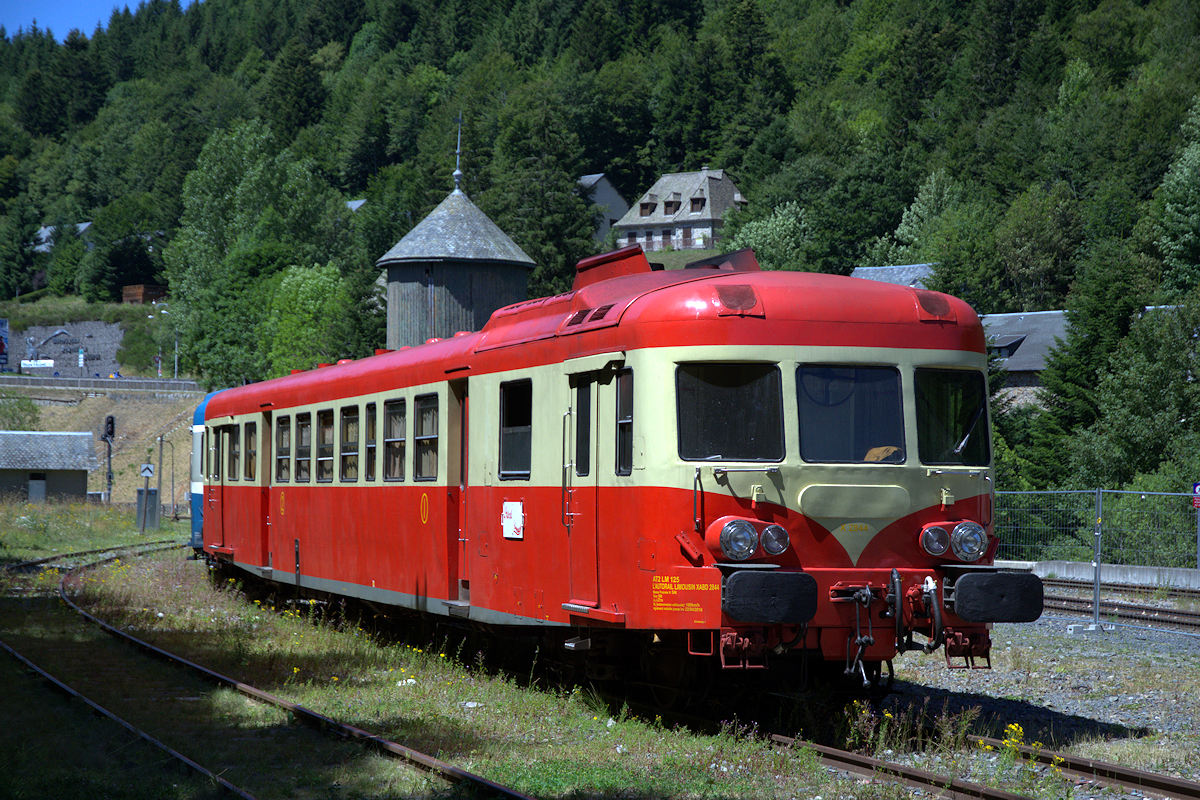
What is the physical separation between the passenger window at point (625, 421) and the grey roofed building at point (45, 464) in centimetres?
5434

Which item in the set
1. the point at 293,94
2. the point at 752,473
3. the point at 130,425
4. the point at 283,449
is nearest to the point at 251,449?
the point at 283,449

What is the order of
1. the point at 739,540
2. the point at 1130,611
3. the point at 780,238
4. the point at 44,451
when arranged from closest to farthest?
the point at 739,540 → the point at 1130,611 → the point at 44,451 → the point at 780,238

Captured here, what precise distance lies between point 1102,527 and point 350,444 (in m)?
11.0

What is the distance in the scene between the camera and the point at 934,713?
11.1m

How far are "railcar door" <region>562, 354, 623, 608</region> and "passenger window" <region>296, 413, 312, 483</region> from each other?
24.8ft

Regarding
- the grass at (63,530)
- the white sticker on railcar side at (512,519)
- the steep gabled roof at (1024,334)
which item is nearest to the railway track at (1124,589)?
the white sticker on railcar side at (512,519)

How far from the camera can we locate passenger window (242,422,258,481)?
1998 cm

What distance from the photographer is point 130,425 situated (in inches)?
3332

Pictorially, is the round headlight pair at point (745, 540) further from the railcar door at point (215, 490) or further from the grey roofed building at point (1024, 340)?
the grey roofed building at point (1024, 340)

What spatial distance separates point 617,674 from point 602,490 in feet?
5.34

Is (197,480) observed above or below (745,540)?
above

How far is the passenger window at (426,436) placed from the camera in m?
13.3

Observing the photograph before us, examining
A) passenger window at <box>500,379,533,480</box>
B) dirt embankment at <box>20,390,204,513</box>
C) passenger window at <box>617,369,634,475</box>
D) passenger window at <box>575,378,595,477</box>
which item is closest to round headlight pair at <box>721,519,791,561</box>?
passenger window at <box>617,369,634,475</box>

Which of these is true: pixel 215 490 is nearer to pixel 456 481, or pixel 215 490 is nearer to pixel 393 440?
pixel 393 440
